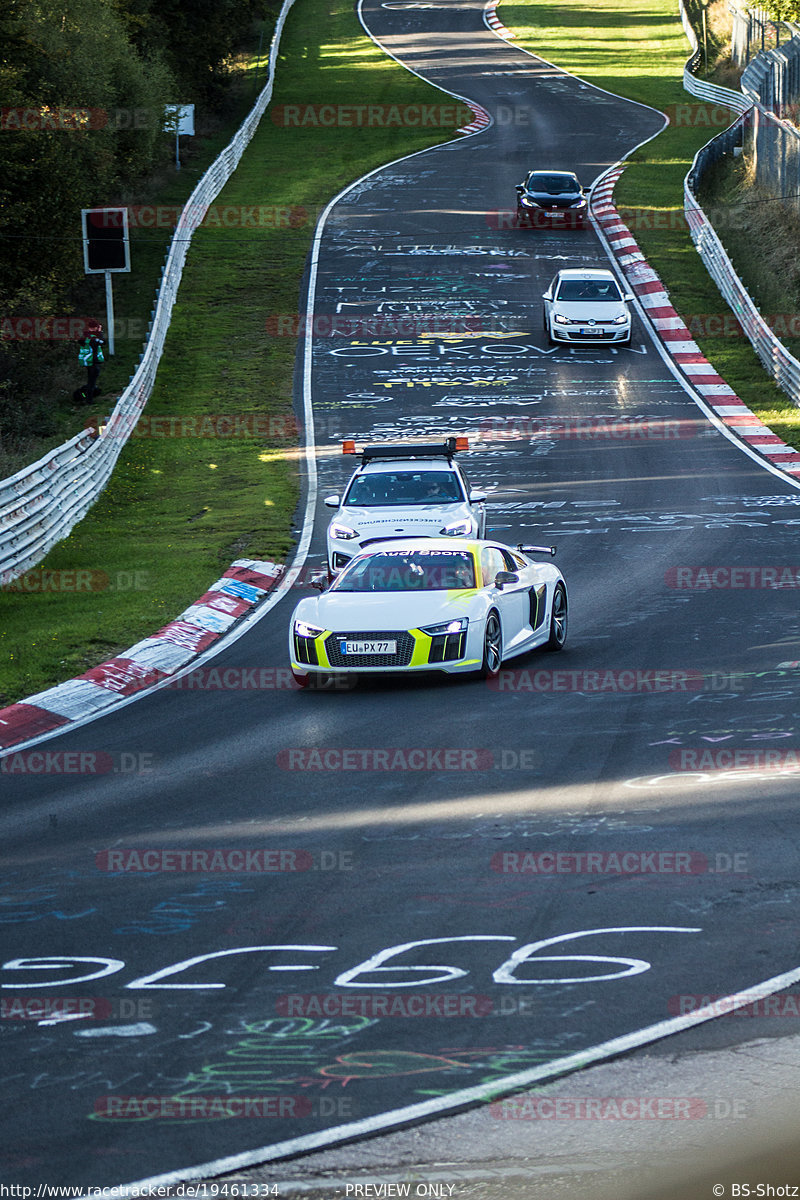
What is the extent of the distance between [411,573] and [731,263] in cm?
2840

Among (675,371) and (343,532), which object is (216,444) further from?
(343,532)

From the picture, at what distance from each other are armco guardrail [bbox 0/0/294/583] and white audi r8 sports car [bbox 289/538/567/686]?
629 centimetres

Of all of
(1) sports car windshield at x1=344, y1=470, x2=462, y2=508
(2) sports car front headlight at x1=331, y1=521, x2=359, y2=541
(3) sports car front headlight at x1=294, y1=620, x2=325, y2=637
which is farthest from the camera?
(1) sports car windshield at x1=344, y1=470, x2=462, y2=508

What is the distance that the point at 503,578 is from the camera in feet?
48.0

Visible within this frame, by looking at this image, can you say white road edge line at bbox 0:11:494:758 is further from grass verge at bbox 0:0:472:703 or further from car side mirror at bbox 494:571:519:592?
car side mirror at bbox 494:571:519:592

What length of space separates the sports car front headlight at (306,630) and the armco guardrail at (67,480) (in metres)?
6.56

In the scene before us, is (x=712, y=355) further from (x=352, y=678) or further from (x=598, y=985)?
(x=598, y=985)

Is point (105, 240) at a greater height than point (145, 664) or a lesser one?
greater

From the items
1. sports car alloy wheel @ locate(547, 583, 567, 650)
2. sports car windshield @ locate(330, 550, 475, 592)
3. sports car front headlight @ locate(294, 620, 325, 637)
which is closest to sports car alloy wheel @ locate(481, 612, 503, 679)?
sports car windshield @ locate(330, 550, 475, 592)

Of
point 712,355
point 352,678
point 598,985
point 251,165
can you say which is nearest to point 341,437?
point 712,355

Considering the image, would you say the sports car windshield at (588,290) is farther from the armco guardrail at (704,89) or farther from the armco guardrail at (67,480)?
the armco guardrail at (704,89)

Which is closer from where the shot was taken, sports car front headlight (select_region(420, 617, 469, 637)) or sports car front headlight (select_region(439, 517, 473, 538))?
sports car front headlight (select_region(420, 617, 469, 637))

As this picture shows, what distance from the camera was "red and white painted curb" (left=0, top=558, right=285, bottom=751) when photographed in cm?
1340

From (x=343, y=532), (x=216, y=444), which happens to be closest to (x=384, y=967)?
(x=343, y=532)
